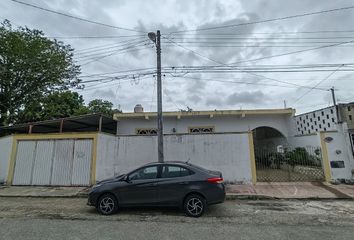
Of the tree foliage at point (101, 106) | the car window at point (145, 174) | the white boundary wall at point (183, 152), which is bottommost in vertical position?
the car window at point (145, 174)

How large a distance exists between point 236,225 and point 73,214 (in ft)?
15.3

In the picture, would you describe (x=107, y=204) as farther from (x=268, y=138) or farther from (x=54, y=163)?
(x=268, y=138)

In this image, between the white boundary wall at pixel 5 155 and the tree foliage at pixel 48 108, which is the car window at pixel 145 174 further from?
the tree foliage at pixel 48 108

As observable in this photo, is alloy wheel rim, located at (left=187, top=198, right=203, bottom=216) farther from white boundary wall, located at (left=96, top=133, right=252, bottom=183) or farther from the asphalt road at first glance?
white boundary wall, located at (left=96, top=133, right=252, bottom=183)

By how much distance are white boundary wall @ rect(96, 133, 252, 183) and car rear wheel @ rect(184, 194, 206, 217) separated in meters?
5.00

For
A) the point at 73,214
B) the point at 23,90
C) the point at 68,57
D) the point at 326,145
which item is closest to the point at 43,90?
the point at 23,90

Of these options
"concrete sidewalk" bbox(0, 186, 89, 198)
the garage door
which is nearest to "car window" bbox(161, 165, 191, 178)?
"concrete sidewalk" bbox(0, 186, 89, 198)

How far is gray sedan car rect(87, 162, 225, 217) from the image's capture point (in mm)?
6566

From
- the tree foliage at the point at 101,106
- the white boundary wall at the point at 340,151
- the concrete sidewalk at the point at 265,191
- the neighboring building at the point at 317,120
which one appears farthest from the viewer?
the tree foliage at the point at 101,106

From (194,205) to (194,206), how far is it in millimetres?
27

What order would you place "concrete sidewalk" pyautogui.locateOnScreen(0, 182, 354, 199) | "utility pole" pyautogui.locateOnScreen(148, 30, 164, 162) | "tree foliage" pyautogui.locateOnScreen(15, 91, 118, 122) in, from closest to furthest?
"concrete sidewalk" pyautogui.locateOnScreen(0, 182, 354, 199), "utility pole" pyautogui.locateOnScreen(148, 30, 164, 162), "tree foliage" pyautogui.locateOnScreen(15, 91, 118, 122)

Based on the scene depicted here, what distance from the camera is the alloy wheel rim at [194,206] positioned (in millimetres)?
6508

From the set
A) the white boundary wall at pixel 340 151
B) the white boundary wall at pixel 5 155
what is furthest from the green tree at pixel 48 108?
the white boundary wall at pixel 340 151

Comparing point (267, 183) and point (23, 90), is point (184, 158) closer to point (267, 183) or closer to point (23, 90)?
point (267, 183)
